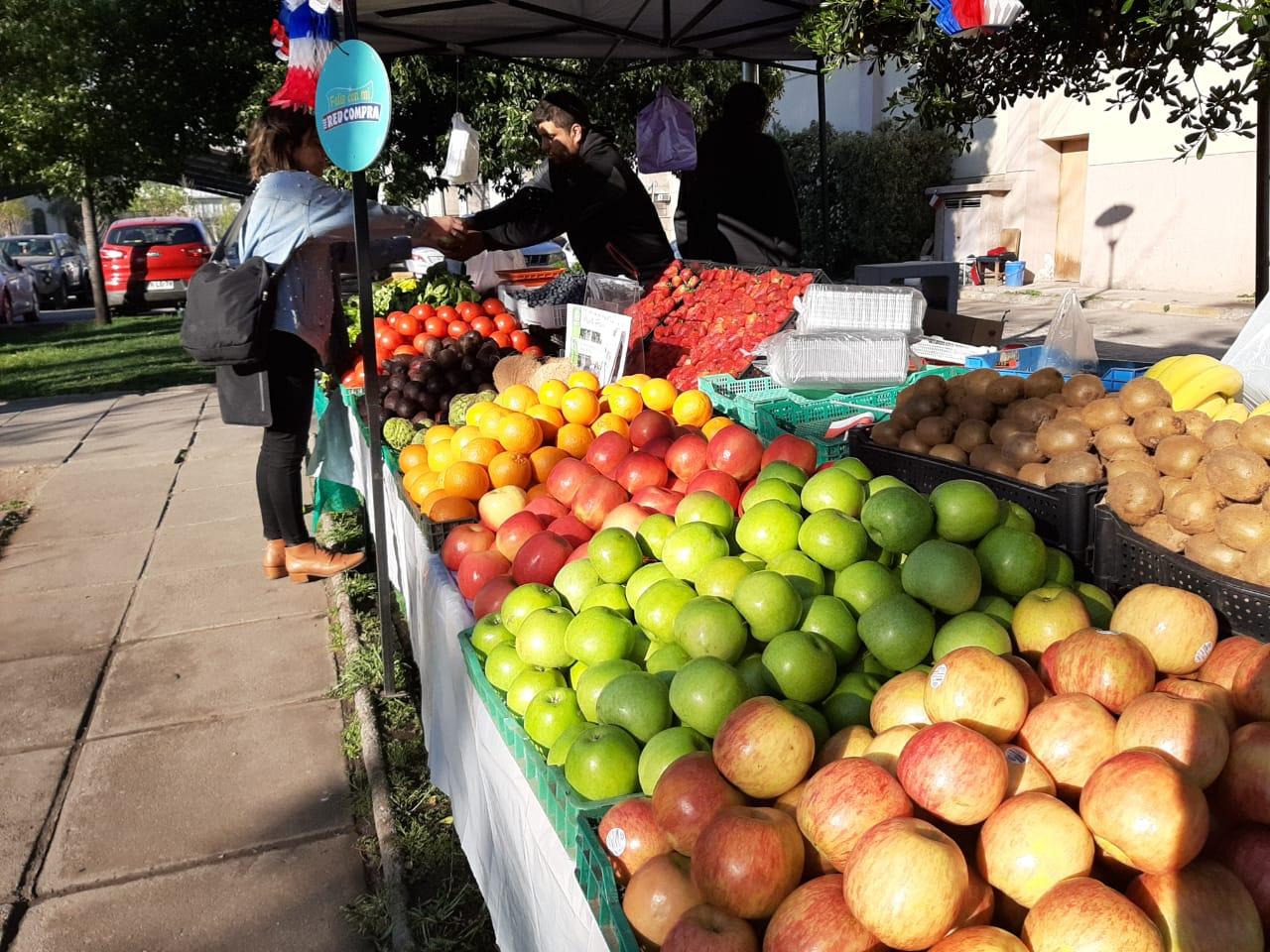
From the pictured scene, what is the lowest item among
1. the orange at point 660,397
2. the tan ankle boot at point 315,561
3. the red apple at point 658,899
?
the tan ankle boot at point 315,561

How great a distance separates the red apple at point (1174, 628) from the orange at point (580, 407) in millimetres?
2246

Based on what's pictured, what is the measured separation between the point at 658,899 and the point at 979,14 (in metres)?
2.90

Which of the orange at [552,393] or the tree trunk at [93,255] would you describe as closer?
the orange at [552,393]

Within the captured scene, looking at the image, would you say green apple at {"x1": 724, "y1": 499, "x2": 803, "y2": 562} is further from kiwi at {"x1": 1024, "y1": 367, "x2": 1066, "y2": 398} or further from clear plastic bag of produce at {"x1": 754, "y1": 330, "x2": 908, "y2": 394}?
clear plastic bag of produce at {"x1": 754, "y1": 330, "x2": 908, "y2": 394}

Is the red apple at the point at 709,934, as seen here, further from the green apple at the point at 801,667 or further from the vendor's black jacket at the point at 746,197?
the vendor's black jacket at the point at 746,197

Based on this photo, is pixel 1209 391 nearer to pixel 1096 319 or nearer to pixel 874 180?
pixel 1096 319

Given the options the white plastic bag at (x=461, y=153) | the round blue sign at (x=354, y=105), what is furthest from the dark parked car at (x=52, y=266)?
the round blue sign at (x=354, y=105)

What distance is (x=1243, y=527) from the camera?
6.65 feet

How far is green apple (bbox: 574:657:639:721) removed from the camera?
1.93m

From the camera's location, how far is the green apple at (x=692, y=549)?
7.39 ft

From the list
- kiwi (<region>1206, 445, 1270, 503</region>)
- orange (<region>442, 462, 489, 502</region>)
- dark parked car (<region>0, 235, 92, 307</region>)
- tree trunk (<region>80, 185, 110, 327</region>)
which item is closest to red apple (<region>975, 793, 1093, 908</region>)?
kiwi (<region>1206, 445, 1270, 503</region>)

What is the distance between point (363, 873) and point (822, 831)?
1.94 metres

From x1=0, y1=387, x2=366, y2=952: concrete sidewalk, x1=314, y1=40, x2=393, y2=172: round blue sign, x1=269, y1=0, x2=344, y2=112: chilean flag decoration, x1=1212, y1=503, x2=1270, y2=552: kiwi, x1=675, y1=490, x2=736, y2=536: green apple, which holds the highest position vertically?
x1=269, y1=0, x2=344, y2=112: chilean flag decoration

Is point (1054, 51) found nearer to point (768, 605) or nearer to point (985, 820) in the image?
point (768, 605)
